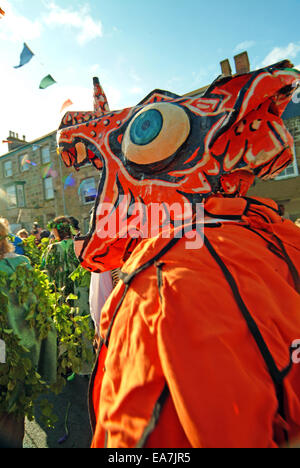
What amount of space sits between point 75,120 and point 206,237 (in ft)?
3.24

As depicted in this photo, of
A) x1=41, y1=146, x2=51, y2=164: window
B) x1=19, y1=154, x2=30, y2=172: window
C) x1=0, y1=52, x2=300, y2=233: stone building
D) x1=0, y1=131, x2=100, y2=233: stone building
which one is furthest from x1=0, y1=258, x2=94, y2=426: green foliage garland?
x1=19, y1=154, x2=30, y2=172: window

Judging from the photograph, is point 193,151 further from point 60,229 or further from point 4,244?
point 60,229

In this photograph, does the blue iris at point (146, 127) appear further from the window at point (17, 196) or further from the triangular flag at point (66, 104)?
the window at point (17, 196)

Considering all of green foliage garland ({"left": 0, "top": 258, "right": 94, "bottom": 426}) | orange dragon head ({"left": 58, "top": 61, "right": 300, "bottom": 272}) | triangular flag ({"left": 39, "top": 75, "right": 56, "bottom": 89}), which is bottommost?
green foliage garland ({"left": 0, "top": 258, "right": 94, "bottom": 426})

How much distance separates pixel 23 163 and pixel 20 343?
63.6ft

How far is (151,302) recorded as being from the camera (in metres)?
0.71

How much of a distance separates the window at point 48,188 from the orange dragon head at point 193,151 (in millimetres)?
17973

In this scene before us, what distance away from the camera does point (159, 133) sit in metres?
1.04

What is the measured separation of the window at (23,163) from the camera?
18750 mm

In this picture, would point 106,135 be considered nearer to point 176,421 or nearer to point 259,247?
point 259,247

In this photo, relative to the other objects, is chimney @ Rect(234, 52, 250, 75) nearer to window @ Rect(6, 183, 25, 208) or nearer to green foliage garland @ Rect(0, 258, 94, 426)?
green foliage garland @ Rect(0, 258, 94, 426)

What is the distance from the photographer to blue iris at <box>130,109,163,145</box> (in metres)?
1.05

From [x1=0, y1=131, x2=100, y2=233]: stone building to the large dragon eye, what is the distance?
13.8 meters
